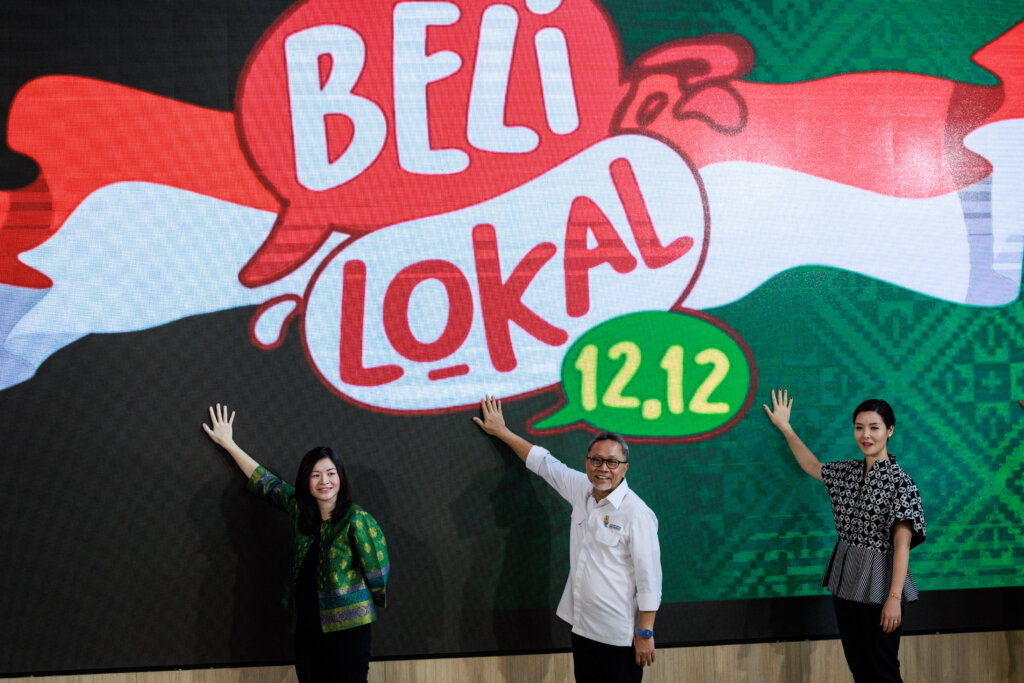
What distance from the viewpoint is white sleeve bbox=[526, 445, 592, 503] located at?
311 cm

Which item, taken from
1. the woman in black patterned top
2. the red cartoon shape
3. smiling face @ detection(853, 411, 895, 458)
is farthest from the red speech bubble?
Result: the woman in black patterned top

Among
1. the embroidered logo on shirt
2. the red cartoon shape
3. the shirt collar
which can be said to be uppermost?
the red cartoon shape

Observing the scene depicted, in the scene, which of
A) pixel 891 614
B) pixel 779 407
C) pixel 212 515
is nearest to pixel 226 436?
pixel 212 515

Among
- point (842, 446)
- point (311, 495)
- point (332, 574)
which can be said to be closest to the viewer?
point (332, 574)

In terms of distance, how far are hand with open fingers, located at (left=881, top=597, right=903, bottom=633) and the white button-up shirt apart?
0.86 m

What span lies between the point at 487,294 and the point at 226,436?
3.98 ft

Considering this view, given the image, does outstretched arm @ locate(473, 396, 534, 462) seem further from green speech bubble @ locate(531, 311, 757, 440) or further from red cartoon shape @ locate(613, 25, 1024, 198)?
red cartoon shape @ locate(613, 25, 1024, 198)

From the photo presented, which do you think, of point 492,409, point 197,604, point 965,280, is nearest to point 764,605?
point 492,409

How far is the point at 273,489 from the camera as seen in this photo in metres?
3.25

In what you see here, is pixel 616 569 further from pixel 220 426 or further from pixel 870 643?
pixel 220 426

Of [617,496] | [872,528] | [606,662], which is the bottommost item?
[606,662]

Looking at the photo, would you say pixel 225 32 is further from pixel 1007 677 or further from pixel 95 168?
pixel 1007 677

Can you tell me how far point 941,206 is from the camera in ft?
12.2

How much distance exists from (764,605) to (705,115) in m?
2.14
